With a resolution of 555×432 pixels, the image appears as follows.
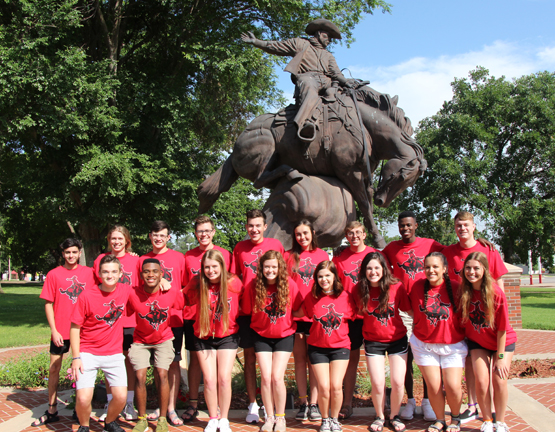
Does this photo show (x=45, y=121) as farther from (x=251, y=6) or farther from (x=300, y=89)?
(x=300, y=89)

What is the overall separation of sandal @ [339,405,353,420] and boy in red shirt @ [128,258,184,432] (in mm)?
1537

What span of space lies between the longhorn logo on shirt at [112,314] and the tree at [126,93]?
27.6 ft

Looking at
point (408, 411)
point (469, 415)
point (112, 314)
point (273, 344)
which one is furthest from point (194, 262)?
point (469, 415)

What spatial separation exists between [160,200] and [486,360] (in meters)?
10.8

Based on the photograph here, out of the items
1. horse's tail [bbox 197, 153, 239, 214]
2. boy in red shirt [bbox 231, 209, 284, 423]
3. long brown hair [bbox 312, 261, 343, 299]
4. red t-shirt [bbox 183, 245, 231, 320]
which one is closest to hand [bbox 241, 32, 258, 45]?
horse's tail [bbox 197, 153, 239, 214]

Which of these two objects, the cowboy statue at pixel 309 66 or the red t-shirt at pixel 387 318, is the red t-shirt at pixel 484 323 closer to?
the red t-shirt at pixel 387 318

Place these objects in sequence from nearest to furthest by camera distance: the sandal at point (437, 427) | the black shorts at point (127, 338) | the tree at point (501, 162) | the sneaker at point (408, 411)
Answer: the sandal at point (437, 427) < the sneaker at point (408, 411) < the black shorts at point (127, 338) < the tree at point (501, 162)

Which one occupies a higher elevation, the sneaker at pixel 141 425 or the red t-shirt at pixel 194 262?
the red t-shirt at pixel 194 262

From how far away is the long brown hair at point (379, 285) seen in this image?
13.1ft

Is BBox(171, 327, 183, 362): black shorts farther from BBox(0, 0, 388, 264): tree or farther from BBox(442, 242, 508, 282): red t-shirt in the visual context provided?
BBox(0, 0, 388, 264): tree

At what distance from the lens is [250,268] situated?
4.51 metres

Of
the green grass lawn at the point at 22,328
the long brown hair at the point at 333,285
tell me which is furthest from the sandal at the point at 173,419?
the green grass lawn at the point at 22,328

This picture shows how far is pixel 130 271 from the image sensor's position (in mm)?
4641

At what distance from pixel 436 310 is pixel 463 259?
613 millimetres
